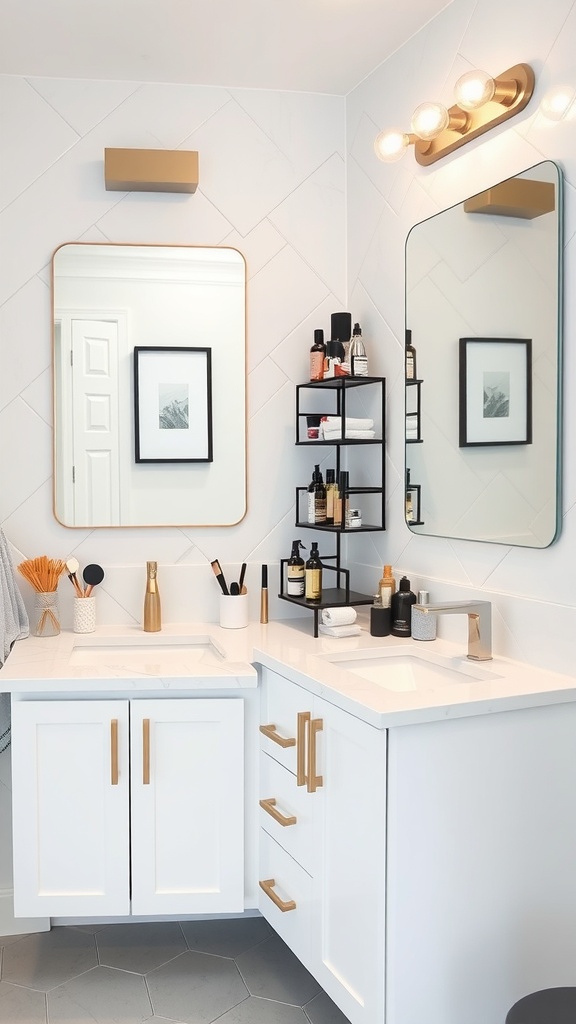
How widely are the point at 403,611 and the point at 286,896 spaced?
777 mm

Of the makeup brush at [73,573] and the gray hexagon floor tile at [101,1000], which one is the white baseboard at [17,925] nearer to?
the gray hexagon floor tile at [101,1000]

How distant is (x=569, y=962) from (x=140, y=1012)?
103 centimetres

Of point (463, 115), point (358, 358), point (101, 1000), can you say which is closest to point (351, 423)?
point (358, 358)

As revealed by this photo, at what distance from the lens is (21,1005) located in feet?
6.98

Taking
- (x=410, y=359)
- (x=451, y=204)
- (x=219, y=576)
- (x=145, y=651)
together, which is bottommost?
(x=145, y=651)

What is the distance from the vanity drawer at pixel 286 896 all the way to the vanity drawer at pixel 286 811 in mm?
31

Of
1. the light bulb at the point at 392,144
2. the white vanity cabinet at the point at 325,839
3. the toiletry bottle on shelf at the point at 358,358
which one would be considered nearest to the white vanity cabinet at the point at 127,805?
the white vanity cabinet at the point at 325,839

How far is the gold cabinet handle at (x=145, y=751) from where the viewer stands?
2.11 m

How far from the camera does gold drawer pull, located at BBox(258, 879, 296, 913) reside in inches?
79.5

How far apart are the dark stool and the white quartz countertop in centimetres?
49

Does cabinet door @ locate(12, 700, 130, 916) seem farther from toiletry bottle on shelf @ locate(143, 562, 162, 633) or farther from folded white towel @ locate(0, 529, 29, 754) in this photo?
toiletry bottle on shelf @ locate(143, 562, 162, 633)

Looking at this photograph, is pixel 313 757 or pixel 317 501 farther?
pixel 317 501

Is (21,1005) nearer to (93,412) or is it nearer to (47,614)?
(47,614)

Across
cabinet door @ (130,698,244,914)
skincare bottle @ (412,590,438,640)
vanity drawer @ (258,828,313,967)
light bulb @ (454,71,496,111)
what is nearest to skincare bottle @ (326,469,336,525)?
skincare bottle @ (412,590,438,640)
